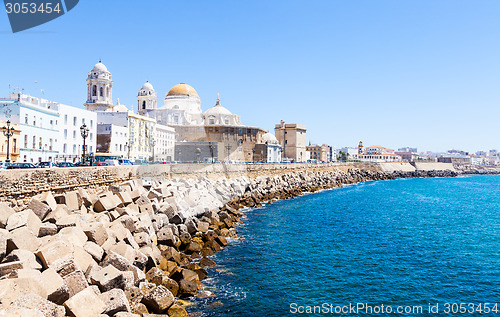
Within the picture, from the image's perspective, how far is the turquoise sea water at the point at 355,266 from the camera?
44.7 ft

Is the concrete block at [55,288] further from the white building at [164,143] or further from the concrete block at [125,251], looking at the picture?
the white building at [164,143]

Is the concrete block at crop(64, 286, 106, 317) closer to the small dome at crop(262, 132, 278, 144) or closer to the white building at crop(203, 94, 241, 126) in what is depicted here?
the white building at crop(203, 94, 241, 126)

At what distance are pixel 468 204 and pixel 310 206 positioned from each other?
66.0 ft

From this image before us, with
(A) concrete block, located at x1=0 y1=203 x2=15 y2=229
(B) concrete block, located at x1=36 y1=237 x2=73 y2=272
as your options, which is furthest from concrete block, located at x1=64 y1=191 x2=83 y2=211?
(B) concrete block, located at x1=36 y1=237 x2=73 y2=272

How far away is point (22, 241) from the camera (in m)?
11.4

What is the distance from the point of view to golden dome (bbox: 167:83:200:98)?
78750 mm

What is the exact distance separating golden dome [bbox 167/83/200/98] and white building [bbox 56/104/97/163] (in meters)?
37.6

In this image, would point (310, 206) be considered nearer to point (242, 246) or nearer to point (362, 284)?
point (242, 246)

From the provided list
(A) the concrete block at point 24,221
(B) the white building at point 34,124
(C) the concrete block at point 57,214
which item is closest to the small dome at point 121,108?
(B) the white building at point 34,124

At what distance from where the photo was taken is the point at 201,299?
13234 mm

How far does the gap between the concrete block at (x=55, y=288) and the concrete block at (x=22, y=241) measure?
2.27 meters

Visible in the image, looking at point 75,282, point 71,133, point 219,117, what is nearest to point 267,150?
point 219,117

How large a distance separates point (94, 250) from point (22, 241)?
2.09 meters

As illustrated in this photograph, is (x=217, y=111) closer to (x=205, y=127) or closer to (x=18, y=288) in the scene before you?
(x=205, y=127)
